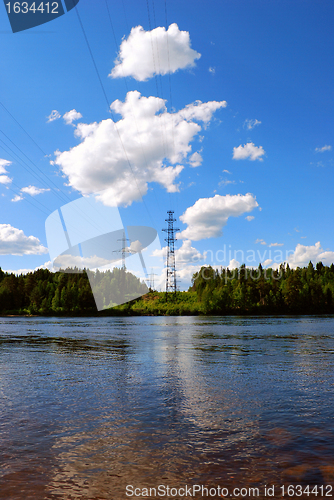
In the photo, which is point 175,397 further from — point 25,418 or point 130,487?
point 130,487

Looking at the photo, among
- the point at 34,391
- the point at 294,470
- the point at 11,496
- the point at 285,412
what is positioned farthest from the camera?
the point at 34,391

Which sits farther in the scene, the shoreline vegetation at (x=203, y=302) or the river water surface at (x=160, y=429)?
the shoreline vegetation at (x=203, y=302)

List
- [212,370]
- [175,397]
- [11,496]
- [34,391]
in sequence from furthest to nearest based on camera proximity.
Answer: [212,370], [34,391], [175,397], [11,496]

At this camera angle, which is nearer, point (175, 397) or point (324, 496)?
point (324, 496)

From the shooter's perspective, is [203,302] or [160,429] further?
[203,302]

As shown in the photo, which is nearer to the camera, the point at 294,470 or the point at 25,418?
the point at 294,470

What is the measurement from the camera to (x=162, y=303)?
7244 inches

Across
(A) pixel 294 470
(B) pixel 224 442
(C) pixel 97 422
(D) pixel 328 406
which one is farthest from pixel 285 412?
(C) pixel 97 422

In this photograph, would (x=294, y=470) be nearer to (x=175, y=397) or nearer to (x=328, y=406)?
(x=328, y=406)

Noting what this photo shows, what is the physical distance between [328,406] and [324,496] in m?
7.60

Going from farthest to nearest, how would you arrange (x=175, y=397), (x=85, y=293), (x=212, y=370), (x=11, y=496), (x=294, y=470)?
(x=85, y=293)
(x=212, y=370)
(x=175, y=397)
(x=294, y=470)
(x=11, y=496)

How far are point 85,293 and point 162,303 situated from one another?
4103 centimetres

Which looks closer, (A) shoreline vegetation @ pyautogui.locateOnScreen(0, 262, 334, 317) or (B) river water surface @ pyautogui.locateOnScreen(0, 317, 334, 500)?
(B) river water surface @ pyautogui.locateOnScreen(0, 317, 334, 500)

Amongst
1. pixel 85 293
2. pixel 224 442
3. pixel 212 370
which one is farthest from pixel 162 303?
pixel 224 442
